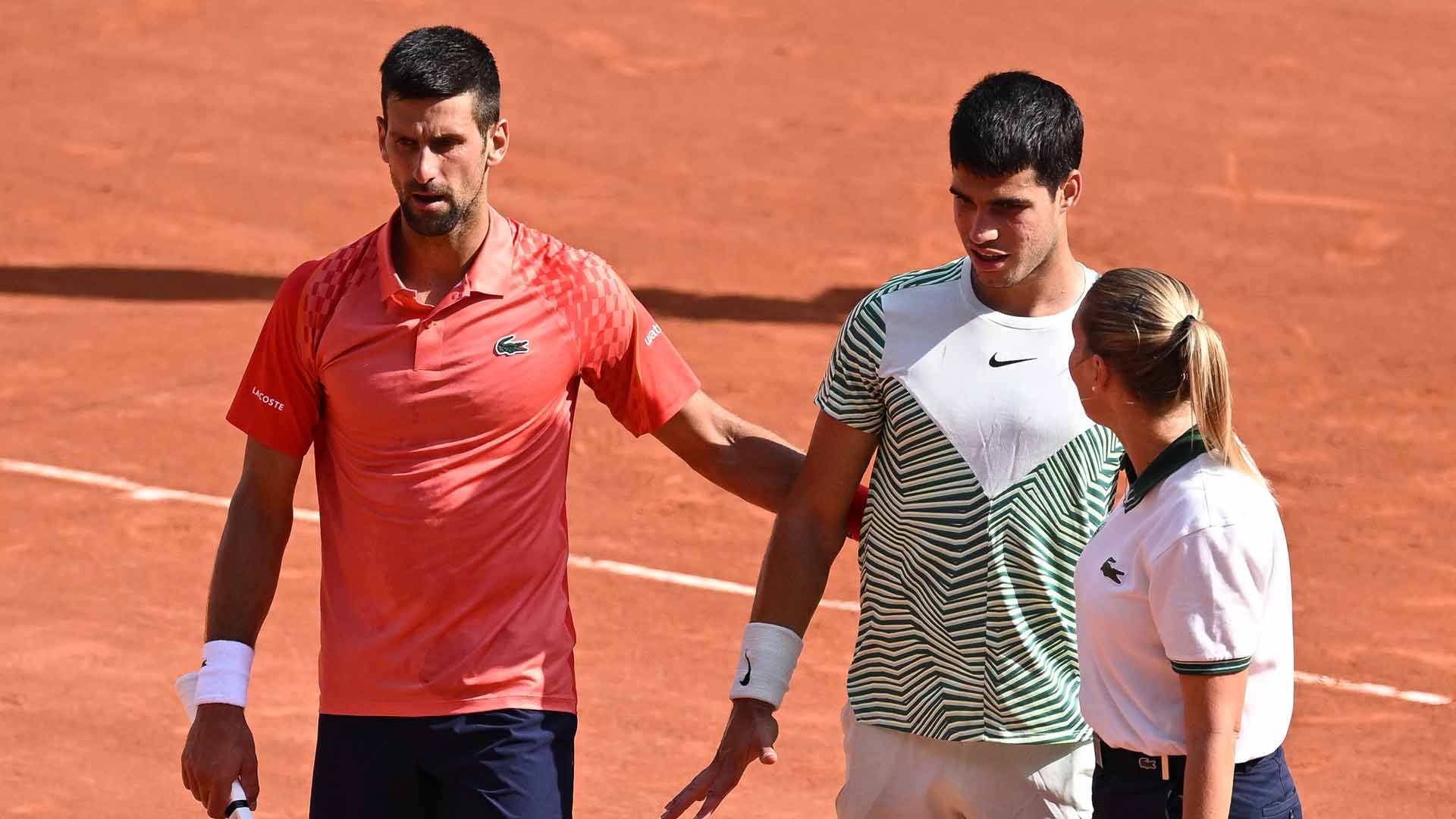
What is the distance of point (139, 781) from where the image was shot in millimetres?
7945

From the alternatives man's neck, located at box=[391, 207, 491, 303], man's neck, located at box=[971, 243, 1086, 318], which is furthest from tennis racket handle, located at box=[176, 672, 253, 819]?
man's neck, located at box=[971, 243, 1086, 318]

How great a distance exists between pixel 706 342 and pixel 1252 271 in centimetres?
472

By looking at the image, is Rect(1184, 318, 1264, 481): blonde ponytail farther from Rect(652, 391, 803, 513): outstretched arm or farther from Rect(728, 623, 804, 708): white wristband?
Rect(652, 391, 803, 513): outstretched arm

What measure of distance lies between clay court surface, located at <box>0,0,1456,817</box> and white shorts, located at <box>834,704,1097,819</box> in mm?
3525

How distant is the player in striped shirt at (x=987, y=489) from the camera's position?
4285 millimetres

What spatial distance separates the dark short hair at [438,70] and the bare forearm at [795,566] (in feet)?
3.73

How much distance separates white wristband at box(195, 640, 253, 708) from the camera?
4.46m

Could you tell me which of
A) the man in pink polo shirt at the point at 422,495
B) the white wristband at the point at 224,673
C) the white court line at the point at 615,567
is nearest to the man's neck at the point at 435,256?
the man in pink polo shirt at the point at 422,495

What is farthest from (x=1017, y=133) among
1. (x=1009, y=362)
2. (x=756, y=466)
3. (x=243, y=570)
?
(x=243, y=570)

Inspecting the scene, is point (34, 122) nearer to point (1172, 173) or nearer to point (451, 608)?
point (1172, 173)

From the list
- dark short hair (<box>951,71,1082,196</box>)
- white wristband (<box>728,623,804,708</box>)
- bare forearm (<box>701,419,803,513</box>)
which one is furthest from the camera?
bare forearm (<box>701,419,803,513</box>)

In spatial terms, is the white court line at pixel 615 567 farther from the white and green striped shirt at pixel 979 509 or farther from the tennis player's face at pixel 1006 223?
the tennis player's face at pixel 1006 223

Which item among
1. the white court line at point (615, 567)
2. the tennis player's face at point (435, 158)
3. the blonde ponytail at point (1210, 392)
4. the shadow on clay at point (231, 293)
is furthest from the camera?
the shadow on clay at point (231, 293)

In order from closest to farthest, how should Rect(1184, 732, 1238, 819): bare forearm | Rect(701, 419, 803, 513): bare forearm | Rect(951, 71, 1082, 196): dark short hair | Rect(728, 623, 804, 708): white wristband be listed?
Rect(1184, 732, 1238, 819): bare forearm → Rect(951, 71, 1082, 196): dark short hair → Rect(728, 623, 804, 708): white wristband → Rect(701, 419, 803, 513): bare forearm
